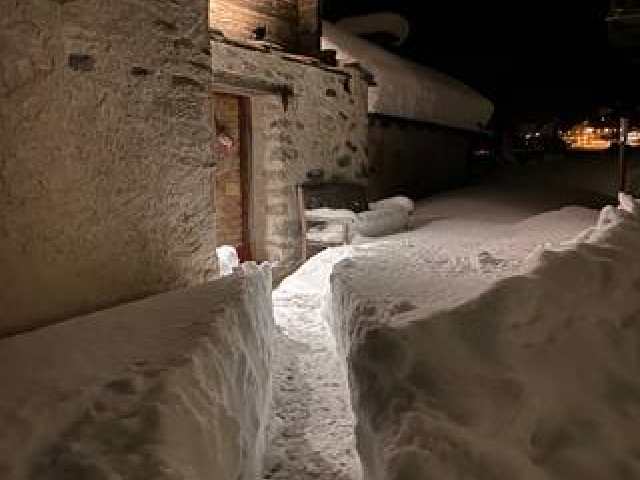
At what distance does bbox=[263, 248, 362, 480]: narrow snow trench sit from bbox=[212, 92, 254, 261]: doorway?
5.18 feet

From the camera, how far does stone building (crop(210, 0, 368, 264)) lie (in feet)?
22.5

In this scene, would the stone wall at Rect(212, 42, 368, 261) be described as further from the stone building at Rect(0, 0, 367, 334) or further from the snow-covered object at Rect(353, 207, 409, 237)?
the stone building at Rect(0, 0, 367, 334)

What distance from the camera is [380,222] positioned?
306 inches

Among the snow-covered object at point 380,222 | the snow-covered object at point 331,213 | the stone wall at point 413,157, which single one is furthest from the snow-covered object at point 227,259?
the stone wall at point 413,157

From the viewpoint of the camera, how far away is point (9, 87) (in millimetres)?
3002

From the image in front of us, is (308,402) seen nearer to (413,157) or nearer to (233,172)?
(233,172)

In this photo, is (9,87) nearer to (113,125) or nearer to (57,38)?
(57,38)

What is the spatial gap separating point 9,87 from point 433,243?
440 centimetres

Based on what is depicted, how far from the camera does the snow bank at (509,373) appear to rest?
2.26 m

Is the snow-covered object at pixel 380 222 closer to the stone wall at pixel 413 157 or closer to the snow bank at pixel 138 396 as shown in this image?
the stone wall at pixel 413 157

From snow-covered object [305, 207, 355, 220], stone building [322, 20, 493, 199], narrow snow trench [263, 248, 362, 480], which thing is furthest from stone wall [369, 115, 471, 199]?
narrow snow trench [263, 248, 362, 480]

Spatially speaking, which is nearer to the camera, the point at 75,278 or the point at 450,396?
the point at 450,396

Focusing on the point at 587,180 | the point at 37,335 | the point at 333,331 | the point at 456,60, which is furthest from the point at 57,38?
the point at 456,60

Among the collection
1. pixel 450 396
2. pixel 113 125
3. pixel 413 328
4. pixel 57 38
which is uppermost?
pixel 57 38
